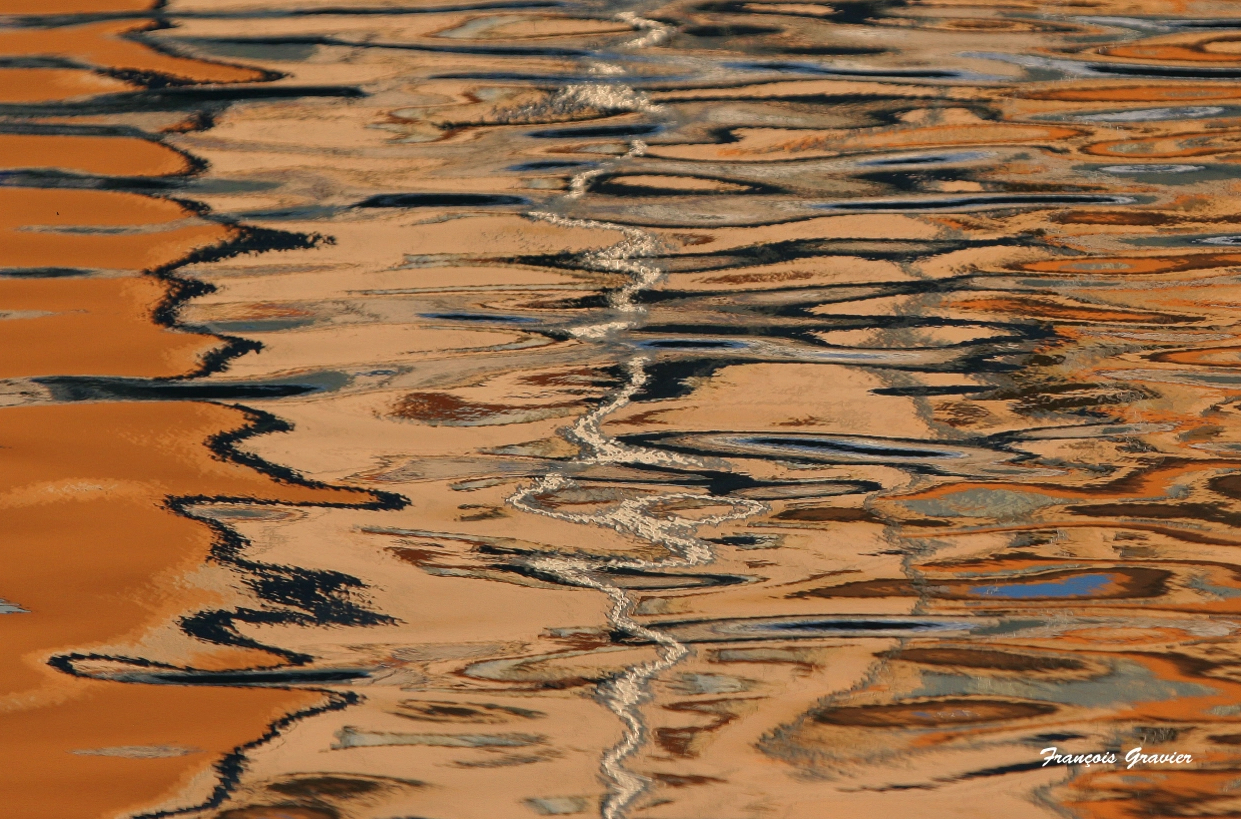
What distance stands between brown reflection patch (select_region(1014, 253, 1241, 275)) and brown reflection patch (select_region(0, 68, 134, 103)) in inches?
59.5

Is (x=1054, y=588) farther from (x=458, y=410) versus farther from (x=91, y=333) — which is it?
(x=91, y=333)

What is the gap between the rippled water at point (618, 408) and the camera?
4.09ft

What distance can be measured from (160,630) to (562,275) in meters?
0.85

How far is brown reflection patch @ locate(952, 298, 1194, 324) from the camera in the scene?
188 cm

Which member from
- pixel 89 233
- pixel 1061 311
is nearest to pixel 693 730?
pixel 1061 311

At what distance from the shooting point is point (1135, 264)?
6.44 feet

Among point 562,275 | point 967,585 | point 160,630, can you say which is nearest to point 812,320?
point 562,275

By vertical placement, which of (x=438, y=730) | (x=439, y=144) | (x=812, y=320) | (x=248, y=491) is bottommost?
(x=438, y=730)

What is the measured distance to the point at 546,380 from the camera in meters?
1.78

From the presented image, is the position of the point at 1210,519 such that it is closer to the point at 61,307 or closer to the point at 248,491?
the point at 248,491

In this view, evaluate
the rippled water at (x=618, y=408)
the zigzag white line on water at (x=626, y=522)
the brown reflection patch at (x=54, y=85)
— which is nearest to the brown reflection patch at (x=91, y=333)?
the rippled water at (x=618, y=408)

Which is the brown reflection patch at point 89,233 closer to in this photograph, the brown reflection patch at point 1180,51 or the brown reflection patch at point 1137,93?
the brown reflection patch at point 1137,93

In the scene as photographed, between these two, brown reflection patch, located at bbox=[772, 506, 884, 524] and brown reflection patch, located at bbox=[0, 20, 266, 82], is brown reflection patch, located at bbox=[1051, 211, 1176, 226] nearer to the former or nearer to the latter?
brown reflection patch, located at bbox=[772, 506, 884, 524]

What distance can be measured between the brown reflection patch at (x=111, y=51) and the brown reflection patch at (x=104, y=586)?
737 millimetres
